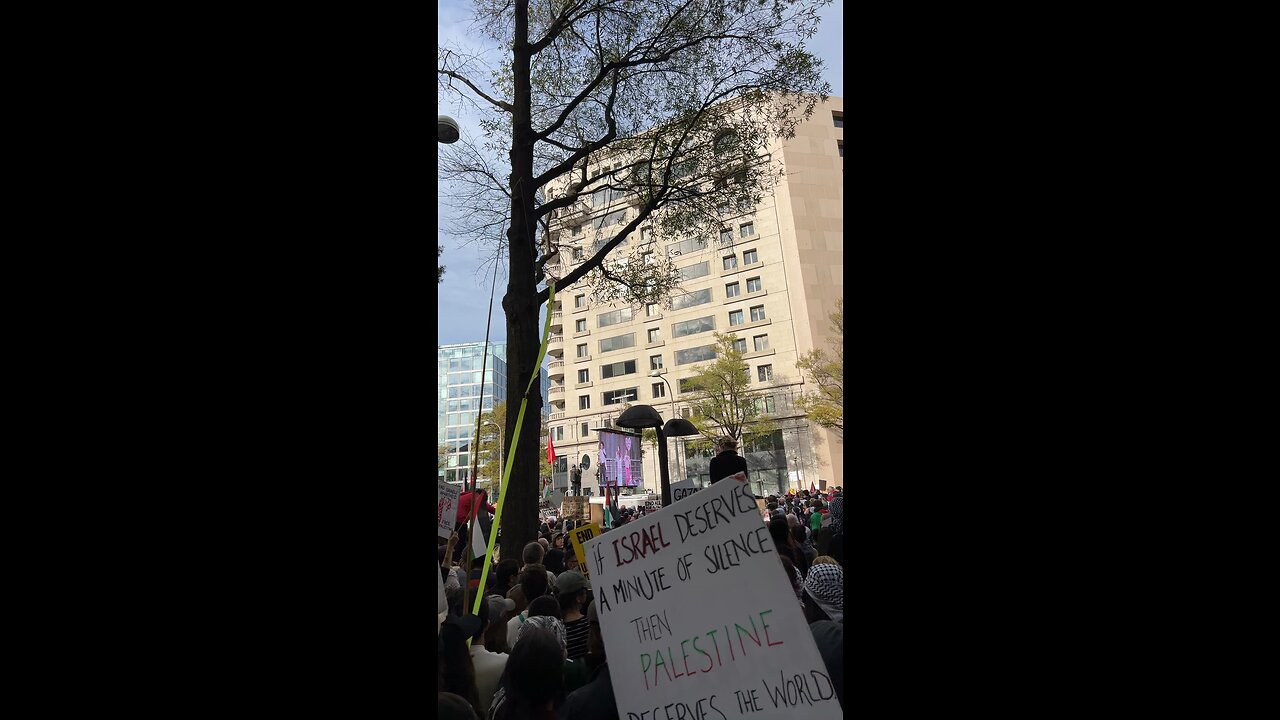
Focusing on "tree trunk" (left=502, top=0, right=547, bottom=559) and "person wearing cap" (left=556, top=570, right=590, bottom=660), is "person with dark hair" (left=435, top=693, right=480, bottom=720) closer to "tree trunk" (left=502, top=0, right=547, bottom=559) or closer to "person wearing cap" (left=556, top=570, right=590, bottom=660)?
"person wearing cap" (left=556, top=570, right=590, bottom=660)

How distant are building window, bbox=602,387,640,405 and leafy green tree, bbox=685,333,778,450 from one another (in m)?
8.34

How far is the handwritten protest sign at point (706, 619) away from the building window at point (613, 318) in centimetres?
4617

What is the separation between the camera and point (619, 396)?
48125 millimetres

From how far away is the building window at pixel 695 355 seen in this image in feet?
146

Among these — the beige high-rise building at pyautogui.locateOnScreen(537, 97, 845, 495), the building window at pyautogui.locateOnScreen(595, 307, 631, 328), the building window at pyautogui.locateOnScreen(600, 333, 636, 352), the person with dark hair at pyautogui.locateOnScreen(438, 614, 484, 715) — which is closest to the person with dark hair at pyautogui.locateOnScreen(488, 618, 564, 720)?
the person with dark hair at pyautogui.locateOnScreen(438, 614, 484, 715)

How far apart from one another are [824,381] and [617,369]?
1788cm

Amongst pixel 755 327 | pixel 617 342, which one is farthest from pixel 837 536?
pixel 617 342

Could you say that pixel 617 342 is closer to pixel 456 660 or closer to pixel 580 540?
pixel 580 540

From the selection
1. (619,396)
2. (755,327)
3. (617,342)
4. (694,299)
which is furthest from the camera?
(617,342)

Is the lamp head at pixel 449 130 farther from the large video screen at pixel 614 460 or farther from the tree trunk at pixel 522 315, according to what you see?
the large video screen at pixel 614 460

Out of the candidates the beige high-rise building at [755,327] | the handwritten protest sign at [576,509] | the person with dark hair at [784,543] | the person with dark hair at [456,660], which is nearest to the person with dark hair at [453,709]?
the person with dark hair at [456,660]
